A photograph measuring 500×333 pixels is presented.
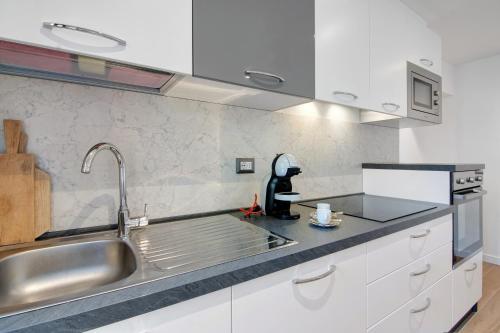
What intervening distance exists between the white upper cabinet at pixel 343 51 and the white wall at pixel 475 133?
168cm

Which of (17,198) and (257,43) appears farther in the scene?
(257,43)

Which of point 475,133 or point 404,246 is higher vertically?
point 475,133

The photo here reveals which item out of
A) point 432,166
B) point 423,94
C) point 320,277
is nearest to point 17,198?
point 320,277

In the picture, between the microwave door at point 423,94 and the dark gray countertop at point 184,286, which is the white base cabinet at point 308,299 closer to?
the dark gray countertop at point 184,286

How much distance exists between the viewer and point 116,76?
89cm

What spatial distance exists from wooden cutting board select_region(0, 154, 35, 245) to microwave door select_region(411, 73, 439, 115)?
81.8 inches

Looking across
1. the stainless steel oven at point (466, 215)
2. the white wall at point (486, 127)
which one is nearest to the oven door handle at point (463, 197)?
the stainless steel oven at point (466, 215)

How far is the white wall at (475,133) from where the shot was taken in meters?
2.79

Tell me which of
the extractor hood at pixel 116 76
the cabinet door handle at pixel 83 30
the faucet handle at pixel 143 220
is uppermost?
the cabinet door handle at pixel 83 30

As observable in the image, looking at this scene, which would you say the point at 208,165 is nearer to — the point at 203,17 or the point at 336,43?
the point at 203,17

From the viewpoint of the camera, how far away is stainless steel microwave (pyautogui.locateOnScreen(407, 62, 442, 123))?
1.66 meters

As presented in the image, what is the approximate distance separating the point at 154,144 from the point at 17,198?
478 mm

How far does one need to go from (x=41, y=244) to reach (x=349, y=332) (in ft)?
3.65

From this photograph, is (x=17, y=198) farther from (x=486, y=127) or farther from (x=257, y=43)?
(x=486, y=127)
